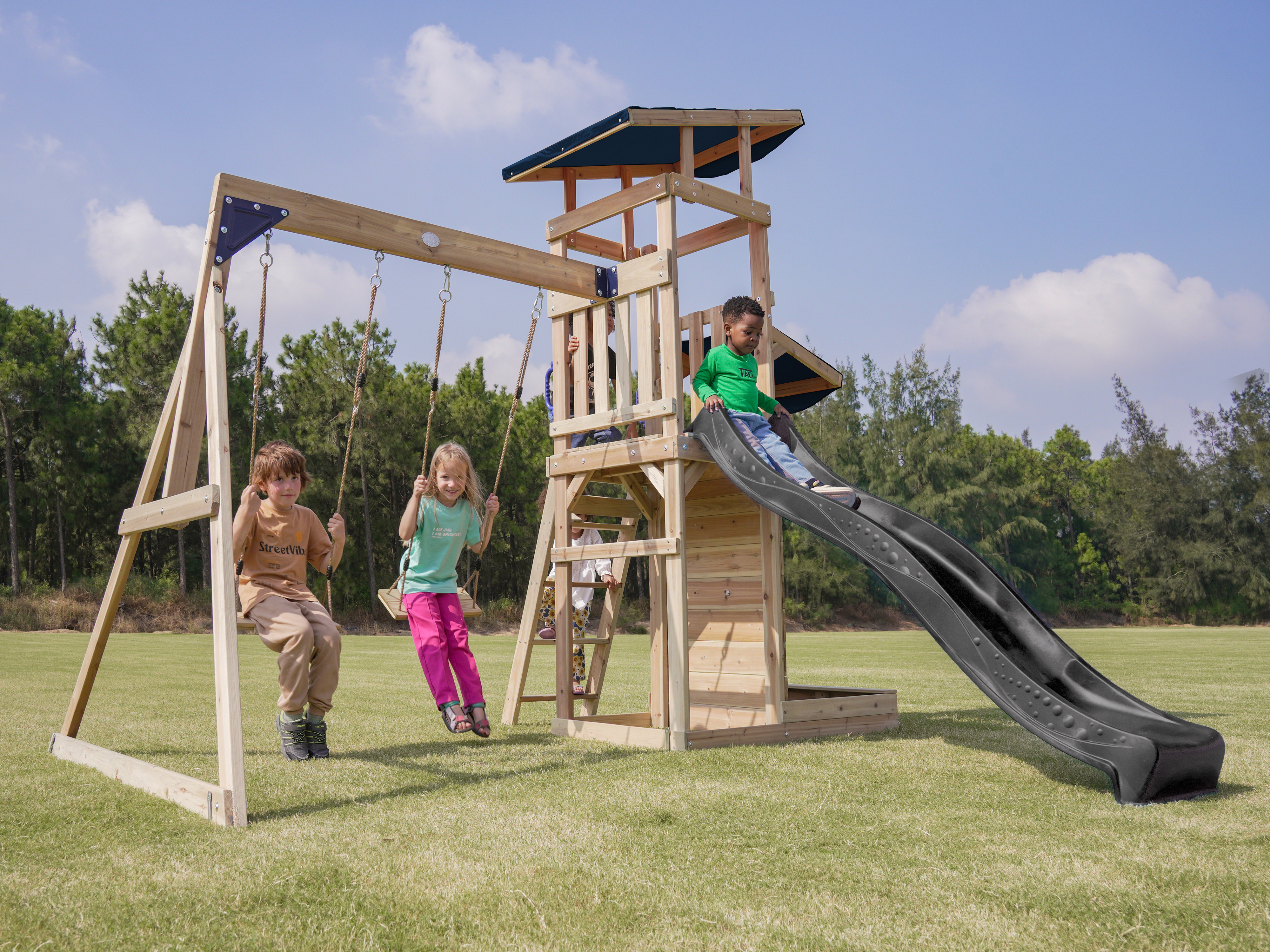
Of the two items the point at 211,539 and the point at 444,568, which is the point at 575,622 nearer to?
the point at 444,568

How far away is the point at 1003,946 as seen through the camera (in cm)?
241

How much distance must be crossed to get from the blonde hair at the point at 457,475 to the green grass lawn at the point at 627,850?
160cm

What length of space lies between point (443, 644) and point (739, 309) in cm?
313

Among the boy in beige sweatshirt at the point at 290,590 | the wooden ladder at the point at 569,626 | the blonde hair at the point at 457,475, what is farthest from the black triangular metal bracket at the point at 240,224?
the wooden ladder at the point at 569,626

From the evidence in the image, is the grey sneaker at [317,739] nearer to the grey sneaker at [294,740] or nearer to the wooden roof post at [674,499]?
the grey sneaker at [294,740]

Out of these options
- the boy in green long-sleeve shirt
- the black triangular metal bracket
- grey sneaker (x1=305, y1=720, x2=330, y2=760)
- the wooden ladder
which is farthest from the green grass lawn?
the black triangular metal bracket

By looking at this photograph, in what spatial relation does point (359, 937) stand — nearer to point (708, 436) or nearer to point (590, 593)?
point (708, 436)

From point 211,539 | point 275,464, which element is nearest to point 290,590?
point 275,464

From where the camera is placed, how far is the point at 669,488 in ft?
21.0

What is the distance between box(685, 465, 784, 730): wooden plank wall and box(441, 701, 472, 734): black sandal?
68.3 inches

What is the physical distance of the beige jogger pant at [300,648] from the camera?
513 cm

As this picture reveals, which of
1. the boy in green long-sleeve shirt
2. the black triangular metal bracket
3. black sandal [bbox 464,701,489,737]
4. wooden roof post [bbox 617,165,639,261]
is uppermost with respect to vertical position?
wooden roof post [bbox 617,165,639,261]

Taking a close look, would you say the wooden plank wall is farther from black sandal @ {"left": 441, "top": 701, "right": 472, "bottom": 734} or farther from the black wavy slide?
black sandal @ {"left": 441, "top": 701, "right": 472, "bottom": 734}

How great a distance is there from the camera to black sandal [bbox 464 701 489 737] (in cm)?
574
